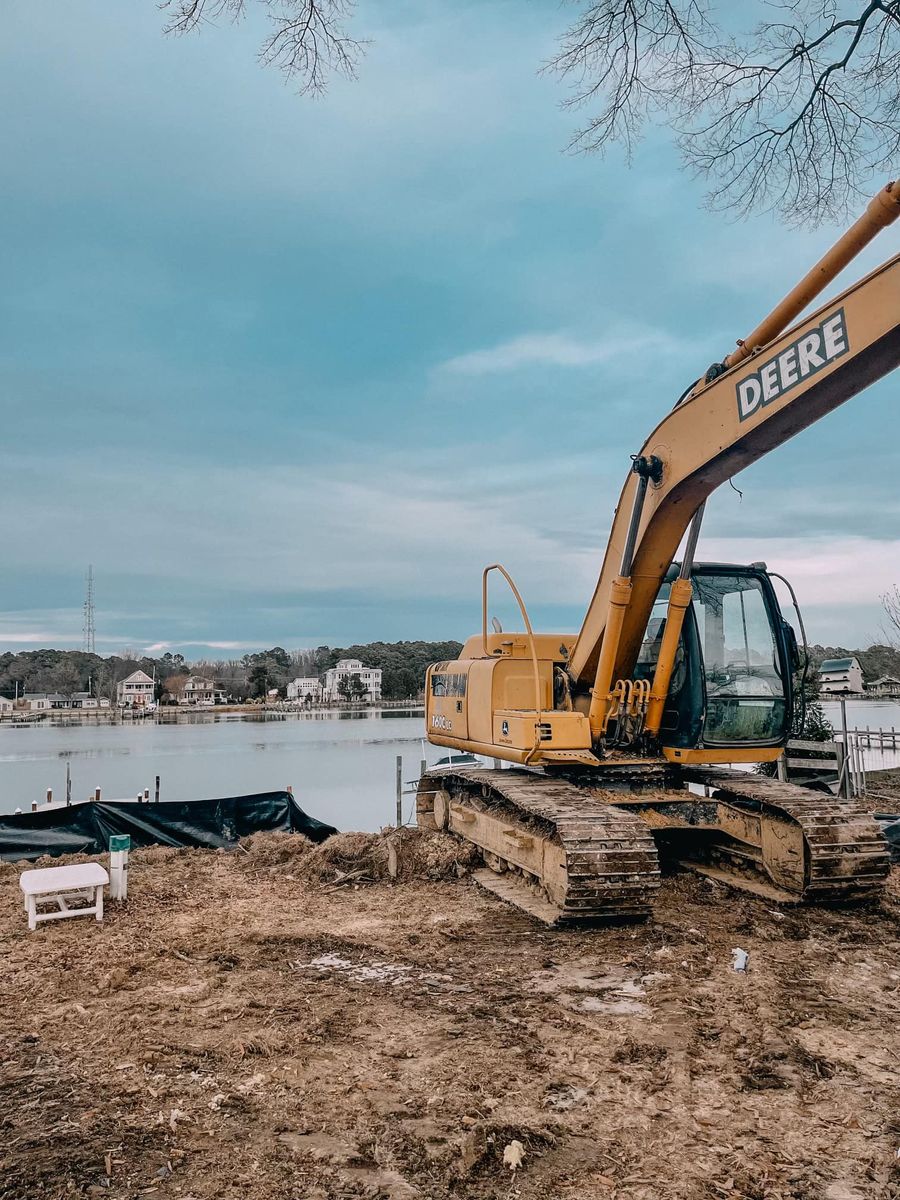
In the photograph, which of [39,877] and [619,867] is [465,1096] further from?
[39,877]

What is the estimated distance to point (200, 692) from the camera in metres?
115

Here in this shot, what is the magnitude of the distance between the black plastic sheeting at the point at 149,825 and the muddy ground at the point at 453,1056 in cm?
370

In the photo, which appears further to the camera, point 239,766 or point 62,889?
point 239,766

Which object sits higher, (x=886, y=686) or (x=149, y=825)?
(x=886, y=686)

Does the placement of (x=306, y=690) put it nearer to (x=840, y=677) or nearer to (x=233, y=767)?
(x=233, y=767)

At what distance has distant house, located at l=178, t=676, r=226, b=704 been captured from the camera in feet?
370

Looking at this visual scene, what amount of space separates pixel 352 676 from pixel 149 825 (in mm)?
87960

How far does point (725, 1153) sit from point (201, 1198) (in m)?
1.77

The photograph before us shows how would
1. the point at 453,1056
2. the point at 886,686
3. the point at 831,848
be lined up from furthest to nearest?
the point at 886,686 < the point at 831,848 < the point at 453,1056

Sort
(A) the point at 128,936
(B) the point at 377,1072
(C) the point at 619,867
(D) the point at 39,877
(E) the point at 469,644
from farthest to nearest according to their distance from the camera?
(E) the point at 469,644 → (D) the point at 39,877 → (A) the point at 128,936 → (C) the point at 619,867 → (B) the point at 377,1072

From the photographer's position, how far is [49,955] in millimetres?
6086

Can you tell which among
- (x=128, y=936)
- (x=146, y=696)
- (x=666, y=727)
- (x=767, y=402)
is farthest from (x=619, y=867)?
(x=146, y=696)

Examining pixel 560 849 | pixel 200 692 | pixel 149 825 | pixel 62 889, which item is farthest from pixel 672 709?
pixel 200 692

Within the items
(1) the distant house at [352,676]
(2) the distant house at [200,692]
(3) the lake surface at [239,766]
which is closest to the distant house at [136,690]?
(2) the distant house at [200,692]
